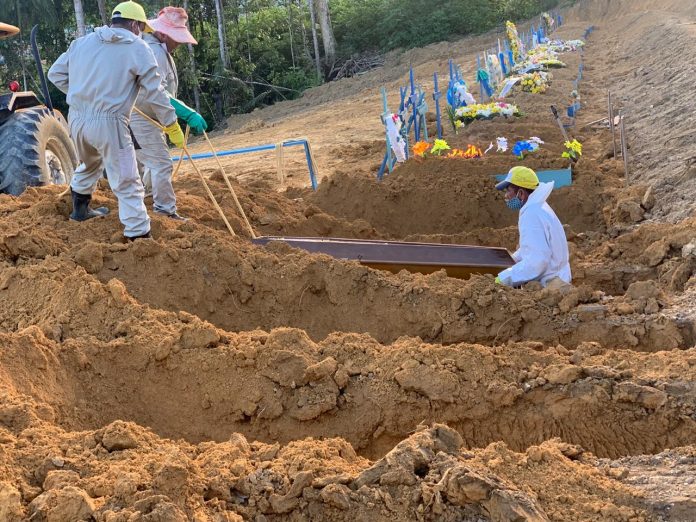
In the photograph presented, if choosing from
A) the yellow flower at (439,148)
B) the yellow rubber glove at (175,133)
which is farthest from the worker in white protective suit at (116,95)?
the yellow flower at (439,148)

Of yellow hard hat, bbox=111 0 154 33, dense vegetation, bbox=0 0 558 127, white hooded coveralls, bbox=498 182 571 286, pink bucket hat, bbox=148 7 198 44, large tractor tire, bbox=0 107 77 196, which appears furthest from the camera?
dense vegetation, bbox=0 0 558 127

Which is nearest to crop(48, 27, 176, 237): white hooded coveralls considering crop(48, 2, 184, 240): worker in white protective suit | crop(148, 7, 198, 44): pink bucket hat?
crop(48, 2, 184, 240): worker in white protective suit

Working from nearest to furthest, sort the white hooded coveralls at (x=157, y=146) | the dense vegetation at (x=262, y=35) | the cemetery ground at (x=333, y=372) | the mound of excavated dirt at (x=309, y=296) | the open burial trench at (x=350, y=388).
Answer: the cemetery ground at (x=333, y=372), the open burial trench at (x=350, y=388), the mound of excavated dirt at (x=309, y=296), the white hooded coveralls at (x=157, y=146), the dense vegetation at (x=262, y=35)

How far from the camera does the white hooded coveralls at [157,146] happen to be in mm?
6664

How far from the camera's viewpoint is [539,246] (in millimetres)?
5629

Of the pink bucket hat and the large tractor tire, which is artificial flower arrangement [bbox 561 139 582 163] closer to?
the pink bucket hat

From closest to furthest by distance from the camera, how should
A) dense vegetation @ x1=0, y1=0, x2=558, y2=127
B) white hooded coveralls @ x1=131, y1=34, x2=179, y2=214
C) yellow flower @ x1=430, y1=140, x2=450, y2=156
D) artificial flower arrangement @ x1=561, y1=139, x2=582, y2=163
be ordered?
white hooded coveralls @ x1=131, y1=34, x2=179, y2=214
artificial flower arrangement @ x1=561, y1=139, x2=582, y2=163
yellow flower @ x1=430, y1=140, x2=450, y2=156
dense vegetation @ x1=0, y1=0, x2=558, y2=127

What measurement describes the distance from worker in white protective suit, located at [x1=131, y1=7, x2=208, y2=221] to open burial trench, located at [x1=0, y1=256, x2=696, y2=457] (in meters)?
2.35

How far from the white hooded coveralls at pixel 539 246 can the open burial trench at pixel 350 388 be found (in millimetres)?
1098

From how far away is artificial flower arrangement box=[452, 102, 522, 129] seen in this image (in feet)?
41.7

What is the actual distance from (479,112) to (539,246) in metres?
7.55

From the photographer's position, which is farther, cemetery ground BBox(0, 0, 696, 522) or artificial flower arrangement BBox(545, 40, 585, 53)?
artificial flower arrangement BBox(545, 40, 585, 53)

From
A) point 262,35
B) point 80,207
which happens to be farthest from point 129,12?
point 262,35

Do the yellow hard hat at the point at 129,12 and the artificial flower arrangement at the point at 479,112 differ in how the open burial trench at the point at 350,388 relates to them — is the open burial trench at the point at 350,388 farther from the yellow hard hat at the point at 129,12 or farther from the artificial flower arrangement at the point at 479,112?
the artificial flower arrangement at the point at 479,112
